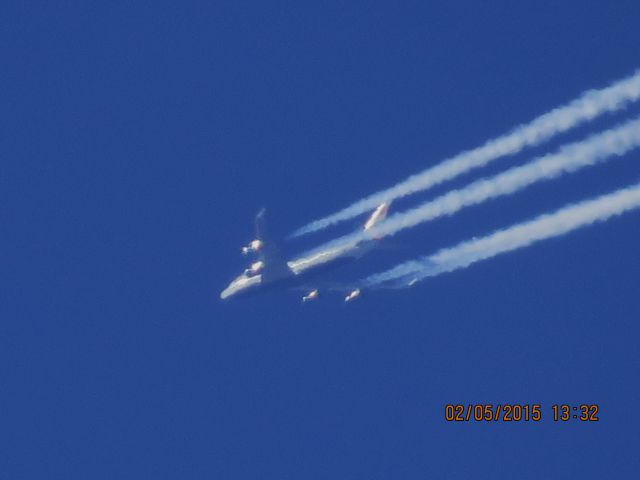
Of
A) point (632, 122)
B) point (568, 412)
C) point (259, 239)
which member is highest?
point (259, 239)

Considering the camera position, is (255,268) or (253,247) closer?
(253,247)

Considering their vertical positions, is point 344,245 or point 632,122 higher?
point 344,245

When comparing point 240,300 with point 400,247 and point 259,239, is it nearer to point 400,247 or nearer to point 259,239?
point 259,239

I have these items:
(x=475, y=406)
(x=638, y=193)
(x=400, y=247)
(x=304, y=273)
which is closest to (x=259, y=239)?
(x=304, y=273)

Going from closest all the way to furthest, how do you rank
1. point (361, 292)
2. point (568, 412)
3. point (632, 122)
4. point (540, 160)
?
1. point (632, 122)
2. point (540, 160)
3. point (568, 412)
4. point (361, 292)

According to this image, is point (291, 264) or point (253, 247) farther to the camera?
point (291, 264)
